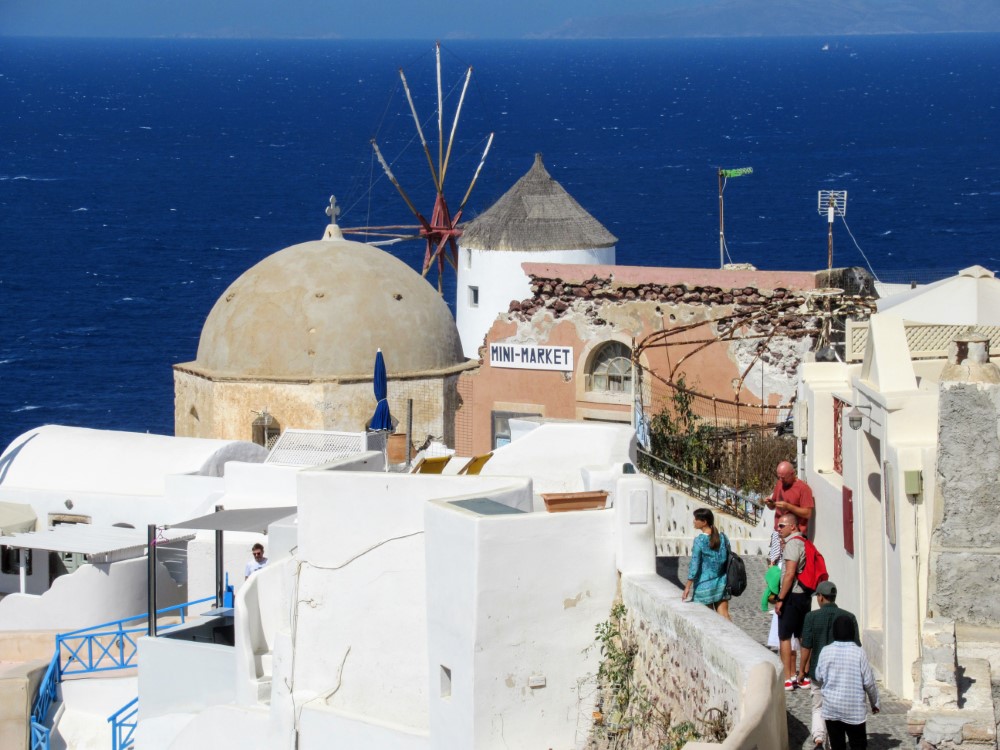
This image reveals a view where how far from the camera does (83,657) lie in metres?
22.6

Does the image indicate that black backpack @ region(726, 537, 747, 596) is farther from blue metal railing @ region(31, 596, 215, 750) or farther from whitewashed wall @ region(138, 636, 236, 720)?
blue metal railing @ region(31, 596, 215, 750)

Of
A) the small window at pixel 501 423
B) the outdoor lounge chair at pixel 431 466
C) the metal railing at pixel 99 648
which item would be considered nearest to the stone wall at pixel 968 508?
the outdoor lounge chair at pixel 431 466

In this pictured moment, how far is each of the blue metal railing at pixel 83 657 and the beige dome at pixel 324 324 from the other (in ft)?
26.1

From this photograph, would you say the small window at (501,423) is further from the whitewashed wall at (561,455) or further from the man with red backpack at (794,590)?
the man with red backpack at (794,590)

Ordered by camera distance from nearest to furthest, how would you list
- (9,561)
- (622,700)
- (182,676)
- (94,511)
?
1. (622,700)
2. (182,676)
3. (9,561)
4. (94,511)

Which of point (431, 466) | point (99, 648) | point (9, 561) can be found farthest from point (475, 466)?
point (9, 561)

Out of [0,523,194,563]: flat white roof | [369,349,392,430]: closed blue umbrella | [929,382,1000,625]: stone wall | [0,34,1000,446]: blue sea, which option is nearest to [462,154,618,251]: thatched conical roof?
[369,349,392,430]: closed blue umbrella

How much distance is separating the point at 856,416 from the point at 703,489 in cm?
869

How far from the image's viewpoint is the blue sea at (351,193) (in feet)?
236

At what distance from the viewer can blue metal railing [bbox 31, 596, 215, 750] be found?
2173 cm

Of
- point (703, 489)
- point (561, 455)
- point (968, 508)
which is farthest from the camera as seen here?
point (703, 489)

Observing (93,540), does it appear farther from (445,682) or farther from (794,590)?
(794,590)

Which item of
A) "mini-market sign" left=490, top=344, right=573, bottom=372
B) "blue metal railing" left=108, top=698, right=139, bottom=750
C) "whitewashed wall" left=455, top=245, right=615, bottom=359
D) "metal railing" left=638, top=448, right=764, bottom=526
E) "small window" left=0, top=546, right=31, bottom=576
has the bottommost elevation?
"blue metal railing" left=108, top=698, right=139, bottom=750

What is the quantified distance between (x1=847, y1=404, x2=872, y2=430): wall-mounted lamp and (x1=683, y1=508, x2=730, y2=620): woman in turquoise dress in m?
1.87
